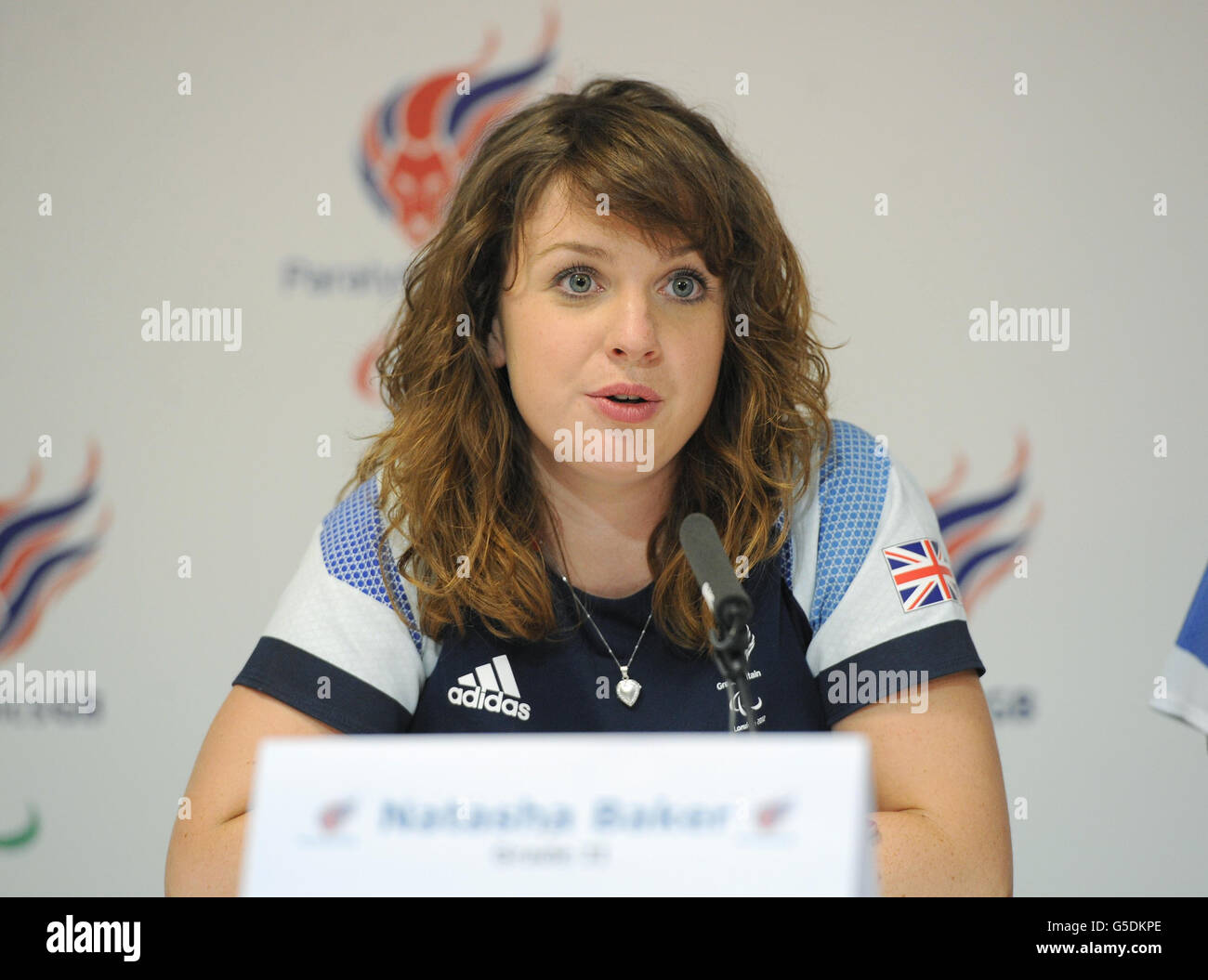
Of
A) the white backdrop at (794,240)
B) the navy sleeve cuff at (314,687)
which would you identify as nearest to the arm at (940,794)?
the navy sleeve cuff at (314,687)

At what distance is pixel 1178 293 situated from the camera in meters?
2.59

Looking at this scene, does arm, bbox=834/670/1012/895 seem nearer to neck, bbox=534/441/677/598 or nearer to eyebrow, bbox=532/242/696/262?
neck, bbox=534/441/677/598

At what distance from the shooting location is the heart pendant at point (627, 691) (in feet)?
4.69

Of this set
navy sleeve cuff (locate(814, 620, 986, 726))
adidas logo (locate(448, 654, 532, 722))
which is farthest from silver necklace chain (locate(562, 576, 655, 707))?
navy sleeve cuff (locate(814, 620, 986, 726))

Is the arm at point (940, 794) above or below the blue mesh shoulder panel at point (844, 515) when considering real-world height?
below

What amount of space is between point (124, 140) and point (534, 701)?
72.1 inches

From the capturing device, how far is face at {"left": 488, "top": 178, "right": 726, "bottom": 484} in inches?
54.5

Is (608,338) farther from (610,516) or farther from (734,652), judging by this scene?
(734,652)

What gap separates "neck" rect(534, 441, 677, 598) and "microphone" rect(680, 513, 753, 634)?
481 mm

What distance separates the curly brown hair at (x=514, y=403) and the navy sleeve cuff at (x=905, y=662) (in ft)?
0.59

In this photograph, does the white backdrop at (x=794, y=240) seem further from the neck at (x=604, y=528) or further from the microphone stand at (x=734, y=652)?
the microphone stand at (x=734, y=652)
